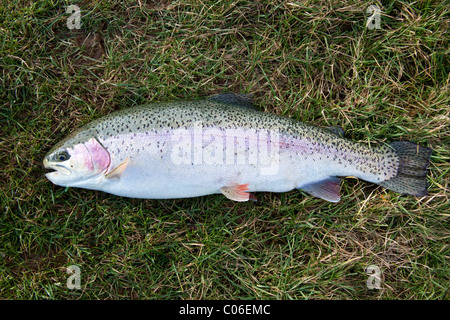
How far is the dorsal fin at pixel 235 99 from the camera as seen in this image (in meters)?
2.81

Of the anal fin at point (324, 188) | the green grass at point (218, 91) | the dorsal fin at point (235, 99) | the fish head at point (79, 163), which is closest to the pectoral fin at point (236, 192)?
the green grass at point (218, 91)

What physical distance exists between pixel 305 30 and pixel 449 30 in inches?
50.8

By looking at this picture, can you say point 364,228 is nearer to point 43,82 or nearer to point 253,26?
point 253,26

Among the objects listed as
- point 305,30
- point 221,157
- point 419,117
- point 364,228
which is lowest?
point 364,228

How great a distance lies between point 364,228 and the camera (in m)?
2.81

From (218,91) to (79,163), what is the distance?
1.37 meters

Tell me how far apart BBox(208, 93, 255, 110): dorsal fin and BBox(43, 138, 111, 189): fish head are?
105cm

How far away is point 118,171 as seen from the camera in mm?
2555

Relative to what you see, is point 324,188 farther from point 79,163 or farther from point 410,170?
point 79,163

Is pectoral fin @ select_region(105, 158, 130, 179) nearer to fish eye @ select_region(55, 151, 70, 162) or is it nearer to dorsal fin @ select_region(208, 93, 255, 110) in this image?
fish eye @ select_region(55, 151, 70, 162)

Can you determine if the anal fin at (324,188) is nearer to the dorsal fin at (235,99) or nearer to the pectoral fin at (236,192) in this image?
the pectoral fin at (236,192)

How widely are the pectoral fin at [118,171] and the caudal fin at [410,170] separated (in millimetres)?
2183

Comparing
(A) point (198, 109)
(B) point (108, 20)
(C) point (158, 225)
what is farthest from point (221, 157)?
(B) point (108, 20)

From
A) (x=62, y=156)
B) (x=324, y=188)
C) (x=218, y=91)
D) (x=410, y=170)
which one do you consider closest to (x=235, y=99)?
(x=218, y=91)
